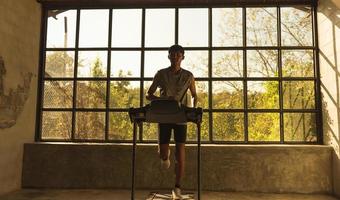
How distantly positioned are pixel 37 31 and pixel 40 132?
1.56 m

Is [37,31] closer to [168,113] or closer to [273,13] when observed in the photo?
[168,113]

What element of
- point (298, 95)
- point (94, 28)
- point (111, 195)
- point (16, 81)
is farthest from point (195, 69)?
point (16, 81)

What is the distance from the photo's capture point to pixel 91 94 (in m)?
4.21

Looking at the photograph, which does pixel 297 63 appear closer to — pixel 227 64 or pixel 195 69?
pixel 227 64

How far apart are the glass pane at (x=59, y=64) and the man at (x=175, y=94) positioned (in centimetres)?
187

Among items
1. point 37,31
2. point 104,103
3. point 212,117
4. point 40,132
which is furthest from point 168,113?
point 37,31

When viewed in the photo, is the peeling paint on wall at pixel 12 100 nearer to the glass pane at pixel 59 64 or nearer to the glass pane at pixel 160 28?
the glass pane at pixel 59 64

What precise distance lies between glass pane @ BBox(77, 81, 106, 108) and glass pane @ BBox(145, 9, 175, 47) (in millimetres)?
996

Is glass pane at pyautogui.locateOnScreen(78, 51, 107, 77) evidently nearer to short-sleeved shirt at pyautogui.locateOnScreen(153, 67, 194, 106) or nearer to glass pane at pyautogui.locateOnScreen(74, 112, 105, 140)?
glass pane at pyautogui.locateOnScreen(74, 112, 105, 140)

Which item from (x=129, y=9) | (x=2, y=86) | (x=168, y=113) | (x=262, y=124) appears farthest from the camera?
(x=129, y=9)

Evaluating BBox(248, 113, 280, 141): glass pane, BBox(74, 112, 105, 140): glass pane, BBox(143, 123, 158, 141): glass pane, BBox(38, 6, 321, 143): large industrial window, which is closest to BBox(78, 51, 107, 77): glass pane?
BBox(38, 6, 321, 143): large industrial window

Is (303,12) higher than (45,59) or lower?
higher

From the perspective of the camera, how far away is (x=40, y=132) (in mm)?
4211

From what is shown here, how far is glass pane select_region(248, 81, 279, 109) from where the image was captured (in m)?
4.03
